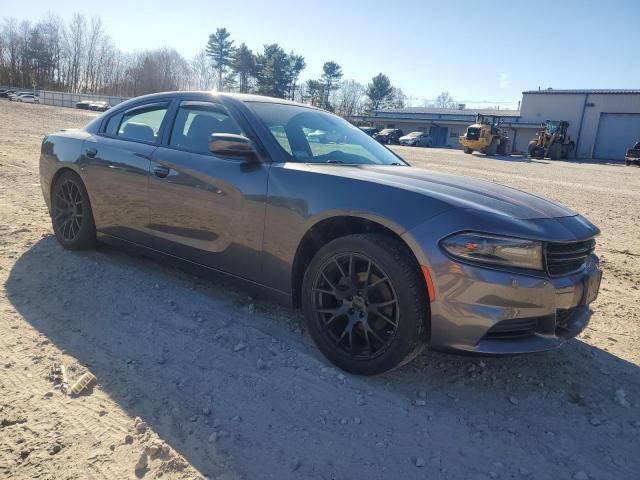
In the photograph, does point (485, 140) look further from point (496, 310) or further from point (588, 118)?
point (496, 310)

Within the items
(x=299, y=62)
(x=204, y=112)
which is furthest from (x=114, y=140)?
(x=299, y=62)

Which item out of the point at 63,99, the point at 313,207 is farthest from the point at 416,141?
the point at 63,99

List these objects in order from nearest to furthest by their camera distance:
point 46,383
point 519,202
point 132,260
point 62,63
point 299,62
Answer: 1. point 46,383
2. point 519,202
3. point 132,260
4. point 299,62
5. point 62,63

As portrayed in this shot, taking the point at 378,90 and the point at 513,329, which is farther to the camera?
the point at 378,90

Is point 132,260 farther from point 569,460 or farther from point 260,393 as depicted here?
point 569,460

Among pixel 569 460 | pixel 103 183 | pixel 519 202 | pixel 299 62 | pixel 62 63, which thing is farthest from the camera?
pixel 62 63

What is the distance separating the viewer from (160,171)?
3.60 meters

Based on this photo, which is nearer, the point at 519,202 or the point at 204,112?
the point at 519,202

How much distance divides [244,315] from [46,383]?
4.28 ft

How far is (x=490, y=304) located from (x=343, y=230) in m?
0.97

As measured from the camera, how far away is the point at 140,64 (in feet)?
295

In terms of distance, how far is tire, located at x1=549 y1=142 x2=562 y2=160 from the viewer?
33.8 metres

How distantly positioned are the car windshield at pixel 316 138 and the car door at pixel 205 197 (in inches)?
10.6

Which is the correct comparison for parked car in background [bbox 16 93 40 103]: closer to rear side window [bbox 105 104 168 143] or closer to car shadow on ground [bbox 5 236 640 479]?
rear side window [bbox 105 104 168 143]
